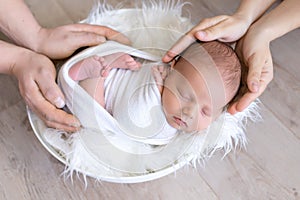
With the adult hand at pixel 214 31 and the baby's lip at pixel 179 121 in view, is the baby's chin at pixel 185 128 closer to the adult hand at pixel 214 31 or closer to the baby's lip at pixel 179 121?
the baby's lip at pixel 179 121

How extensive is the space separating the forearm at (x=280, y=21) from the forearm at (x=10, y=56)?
20.5 inches

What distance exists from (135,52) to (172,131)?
0.66ft

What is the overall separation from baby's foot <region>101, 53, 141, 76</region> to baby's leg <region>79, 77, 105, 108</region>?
0.02 m

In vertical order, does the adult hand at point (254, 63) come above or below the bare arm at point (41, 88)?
below

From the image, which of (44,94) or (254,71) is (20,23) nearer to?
(44,94)

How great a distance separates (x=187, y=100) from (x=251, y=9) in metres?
0.28

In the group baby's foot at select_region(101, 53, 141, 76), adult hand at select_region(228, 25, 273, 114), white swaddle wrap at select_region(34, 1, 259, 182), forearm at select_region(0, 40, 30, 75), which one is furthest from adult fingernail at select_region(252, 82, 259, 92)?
forearm at select_region(0, 40, 30, 75)

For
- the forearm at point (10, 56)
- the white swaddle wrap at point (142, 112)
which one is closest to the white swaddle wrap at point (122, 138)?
the white swaddle wrap at point (142, 112)

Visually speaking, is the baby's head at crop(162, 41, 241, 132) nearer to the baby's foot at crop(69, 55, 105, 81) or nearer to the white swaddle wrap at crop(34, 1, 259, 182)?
the white swaddle wrap at crop(34, 1, 259, 182)

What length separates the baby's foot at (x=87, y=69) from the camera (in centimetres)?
95

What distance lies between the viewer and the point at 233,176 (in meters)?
0.99

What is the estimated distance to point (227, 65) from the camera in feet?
2.75

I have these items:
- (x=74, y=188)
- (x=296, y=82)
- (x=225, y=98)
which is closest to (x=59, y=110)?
(x=74, y=188)

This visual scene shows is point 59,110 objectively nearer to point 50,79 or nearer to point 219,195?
point 50,79
